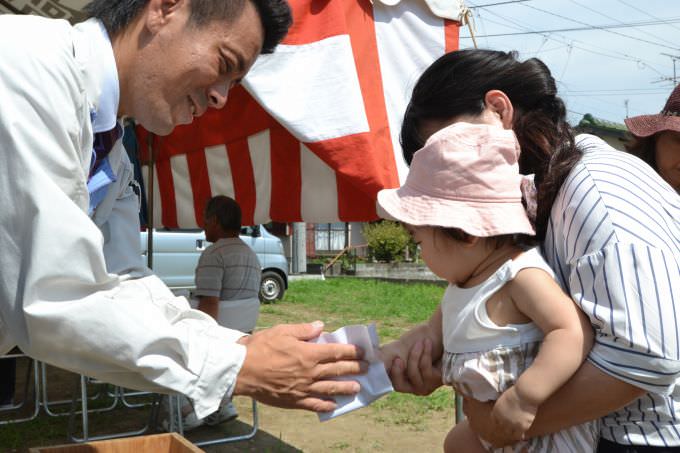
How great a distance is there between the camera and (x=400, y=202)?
155 cm

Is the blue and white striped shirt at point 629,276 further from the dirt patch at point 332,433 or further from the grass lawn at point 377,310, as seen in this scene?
the grass lawn at point 377,310

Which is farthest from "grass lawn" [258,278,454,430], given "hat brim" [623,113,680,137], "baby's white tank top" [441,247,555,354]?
"baby's white tank top" [441,247,555,354]

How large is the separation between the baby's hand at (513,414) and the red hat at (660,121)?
1235 mm

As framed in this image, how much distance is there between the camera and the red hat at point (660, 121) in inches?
85.4

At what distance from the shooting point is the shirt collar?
1.53 m

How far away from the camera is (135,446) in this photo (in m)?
2.10

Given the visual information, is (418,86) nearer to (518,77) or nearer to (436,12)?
(518,77)

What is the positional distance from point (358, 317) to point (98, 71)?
31.1 ft

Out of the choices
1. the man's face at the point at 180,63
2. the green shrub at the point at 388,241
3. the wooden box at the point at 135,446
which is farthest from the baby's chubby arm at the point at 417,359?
the green shrub at the point at 388,241

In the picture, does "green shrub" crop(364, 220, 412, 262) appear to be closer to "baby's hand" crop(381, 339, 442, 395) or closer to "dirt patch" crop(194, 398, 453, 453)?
"dirt patch" crop(194, 398, 453, 453)

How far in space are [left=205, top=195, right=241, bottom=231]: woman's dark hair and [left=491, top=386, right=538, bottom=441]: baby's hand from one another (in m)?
3.46

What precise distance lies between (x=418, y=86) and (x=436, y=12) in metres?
1.60

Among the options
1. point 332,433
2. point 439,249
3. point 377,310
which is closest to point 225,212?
point 332,433

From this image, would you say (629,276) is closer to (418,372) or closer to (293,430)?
(418,372)
